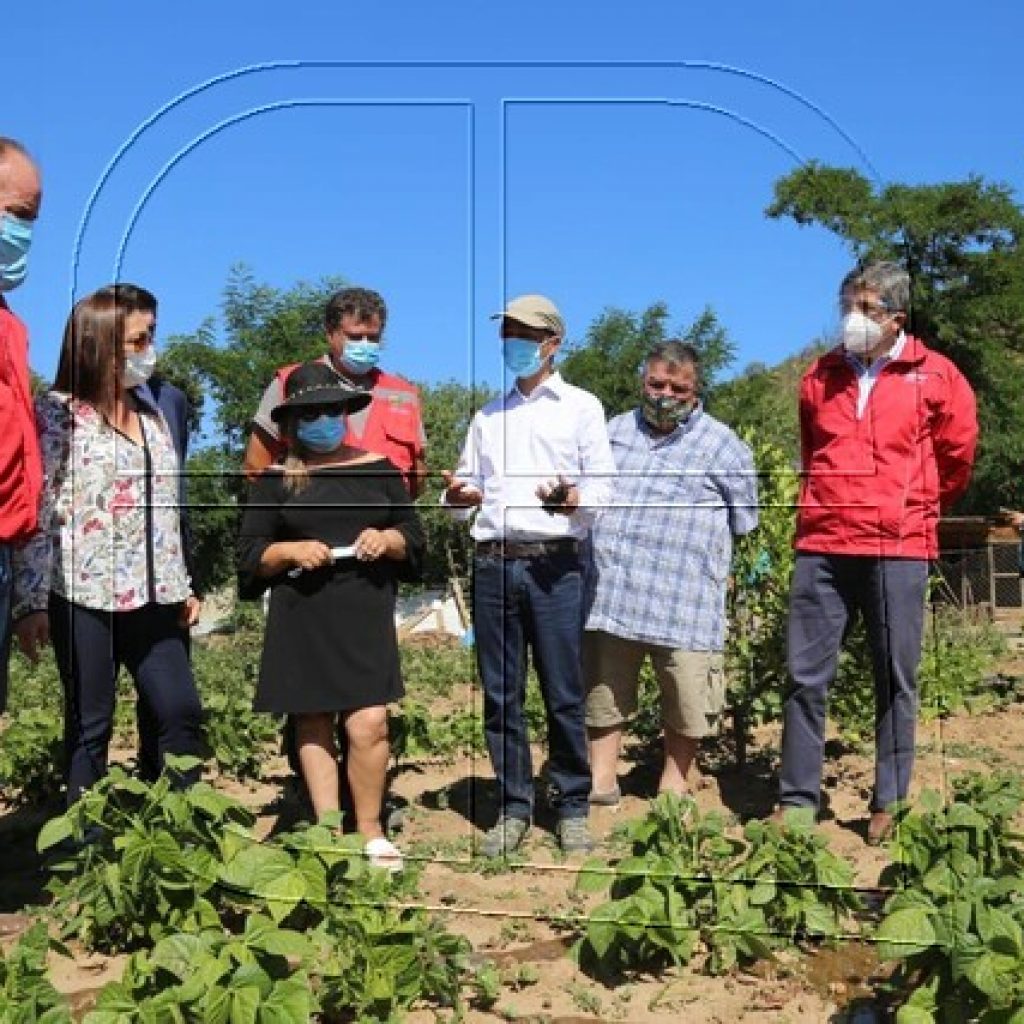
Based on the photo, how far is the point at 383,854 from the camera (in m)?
3.37

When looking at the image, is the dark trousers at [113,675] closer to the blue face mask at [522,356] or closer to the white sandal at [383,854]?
the white sandal at [383,854]

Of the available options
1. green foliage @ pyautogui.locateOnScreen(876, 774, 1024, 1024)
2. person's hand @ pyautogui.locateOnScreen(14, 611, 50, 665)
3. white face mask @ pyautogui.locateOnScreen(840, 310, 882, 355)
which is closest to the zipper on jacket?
person's hand @ pyautogui.locateOnScreen(14, 611, 50, 665)

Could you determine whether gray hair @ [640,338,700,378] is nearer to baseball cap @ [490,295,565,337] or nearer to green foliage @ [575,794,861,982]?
baseball cap @ [490,295,565,337]

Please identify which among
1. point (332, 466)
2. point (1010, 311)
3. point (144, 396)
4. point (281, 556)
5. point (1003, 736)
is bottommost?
point (1003, 736)

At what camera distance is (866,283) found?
2.92 m

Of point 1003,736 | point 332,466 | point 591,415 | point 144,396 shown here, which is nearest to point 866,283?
point 591,415

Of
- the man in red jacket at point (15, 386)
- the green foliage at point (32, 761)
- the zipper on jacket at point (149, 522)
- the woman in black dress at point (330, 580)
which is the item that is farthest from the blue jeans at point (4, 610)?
the green foliage at point (32, 761)

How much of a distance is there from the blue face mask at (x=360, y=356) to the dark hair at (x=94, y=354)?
639 mm

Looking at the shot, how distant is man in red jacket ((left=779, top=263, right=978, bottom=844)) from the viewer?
123 inches

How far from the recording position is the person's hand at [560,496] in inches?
130

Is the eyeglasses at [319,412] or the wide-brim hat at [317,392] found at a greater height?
the wide-brim hat at [317,392]

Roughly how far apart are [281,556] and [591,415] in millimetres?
869

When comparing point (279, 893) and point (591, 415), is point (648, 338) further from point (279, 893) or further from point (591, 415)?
point (279, 893)

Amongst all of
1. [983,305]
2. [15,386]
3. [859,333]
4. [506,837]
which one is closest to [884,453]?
[859,333]
